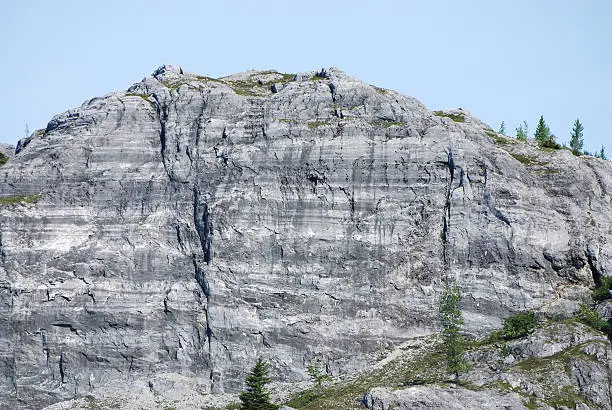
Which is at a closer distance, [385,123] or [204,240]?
[204,240]

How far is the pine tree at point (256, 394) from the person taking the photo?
108 meters

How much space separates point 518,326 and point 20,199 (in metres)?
55.1

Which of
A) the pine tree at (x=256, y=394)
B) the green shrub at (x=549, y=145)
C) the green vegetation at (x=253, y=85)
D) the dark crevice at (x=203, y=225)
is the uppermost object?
the green vegetation at (x=253, y=85)

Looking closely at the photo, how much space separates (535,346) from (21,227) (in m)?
55.6

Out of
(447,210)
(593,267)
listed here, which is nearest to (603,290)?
(593,267)

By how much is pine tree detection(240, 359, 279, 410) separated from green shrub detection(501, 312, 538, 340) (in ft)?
80.1

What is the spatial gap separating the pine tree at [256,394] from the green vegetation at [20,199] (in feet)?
107

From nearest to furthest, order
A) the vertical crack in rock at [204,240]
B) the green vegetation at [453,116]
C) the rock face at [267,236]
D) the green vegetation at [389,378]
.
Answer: the green vegetation at [389,378]
the rock face at [267,236]
the vertical crack in rock at [204,240]
the green vegetation at [453,116]

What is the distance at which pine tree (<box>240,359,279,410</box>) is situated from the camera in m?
108

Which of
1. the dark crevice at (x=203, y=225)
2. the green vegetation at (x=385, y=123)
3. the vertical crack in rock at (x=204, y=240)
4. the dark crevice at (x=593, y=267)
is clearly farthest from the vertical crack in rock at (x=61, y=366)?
the dark crevice at (x=593, y=267)

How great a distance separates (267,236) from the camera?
123 meters

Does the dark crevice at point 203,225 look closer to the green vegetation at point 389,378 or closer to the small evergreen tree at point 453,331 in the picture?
the green vegetation at point 389,378

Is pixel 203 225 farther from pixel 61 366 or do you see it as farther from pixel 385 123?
pixel 385 123

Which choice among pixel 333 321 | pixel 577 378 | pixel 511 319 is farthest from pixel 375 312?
pixel 577 378
